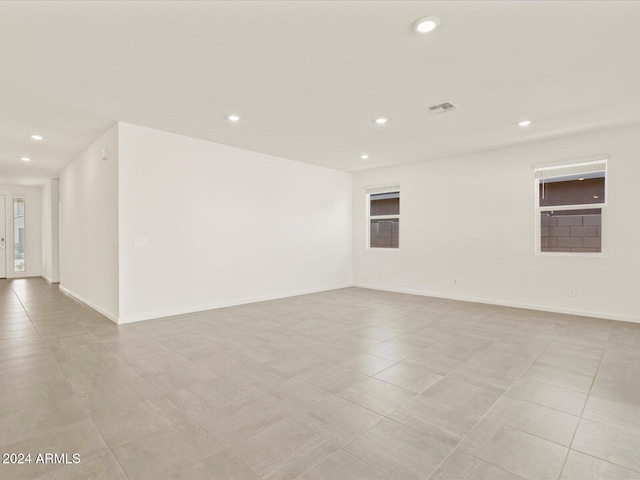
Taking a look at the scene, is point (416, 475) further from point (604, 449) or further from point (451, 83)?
point (451, 83)

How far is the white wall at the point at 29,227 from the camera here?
9.15 meters

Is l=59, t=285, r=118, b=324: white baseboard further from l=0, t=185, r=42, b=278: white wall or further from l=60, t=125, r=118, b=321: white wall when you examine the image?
l=0, t=185, r=42, b=278: white wall

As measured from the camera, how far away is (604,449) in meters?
1.77

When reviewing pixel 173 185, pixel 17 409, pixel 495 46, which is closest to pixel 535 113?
pixel 495 46

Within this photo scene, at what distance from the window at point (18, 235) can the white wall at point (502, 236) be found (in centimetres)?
962

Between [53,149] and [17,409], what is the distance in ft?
16.2

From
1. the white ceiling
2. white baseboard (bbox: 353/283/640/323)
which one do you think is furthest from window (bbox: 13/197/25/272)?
white baseboard (bbox: 353/283/640/323)

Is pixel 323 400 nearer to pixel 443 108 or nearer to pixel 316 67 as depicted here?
pixel 316 67

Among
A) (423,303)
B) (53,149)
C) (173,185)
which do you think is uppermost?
(53,149)

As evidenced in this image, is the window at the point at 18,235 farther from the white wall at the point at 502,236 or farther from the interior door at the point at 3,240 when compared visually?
the white wall at the point at 502,236

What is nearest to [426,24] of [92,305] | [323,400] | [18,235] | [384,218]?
[323,400]

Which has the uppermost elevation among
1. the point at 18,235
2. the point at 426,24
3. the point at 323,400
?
the point at 426,24

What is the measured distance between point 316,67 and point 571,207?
4.44m

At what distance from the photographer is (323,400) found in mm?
2307
